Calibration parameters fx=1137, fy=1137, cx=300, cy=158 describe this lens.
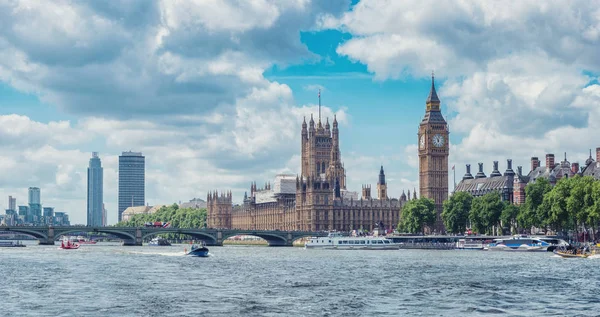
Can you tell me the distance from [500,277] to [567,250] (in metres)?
45.7

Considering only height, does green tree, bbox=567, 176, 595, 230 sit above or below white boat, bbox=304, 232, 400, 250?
above

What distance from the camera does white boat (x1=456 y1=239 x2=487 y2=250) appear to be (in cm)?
18302

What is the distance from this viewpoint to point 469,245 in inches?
7402

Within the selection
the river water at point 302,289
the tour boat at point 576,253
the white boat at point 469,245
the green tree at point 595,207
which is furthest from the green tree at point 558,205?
the river water at point 302,289

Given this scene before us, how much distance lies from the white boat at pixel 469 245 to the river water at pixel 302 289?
6594cm

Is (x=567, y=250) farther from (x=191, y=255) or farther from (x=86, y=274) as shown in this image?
(x=86, y=274)

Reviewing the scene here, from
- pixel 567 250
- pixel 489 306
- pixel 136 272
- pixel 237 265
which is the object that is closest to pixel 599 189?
pixel 567 250

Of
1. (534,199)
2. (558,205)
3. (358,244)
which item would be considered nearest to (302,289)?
(558,205)

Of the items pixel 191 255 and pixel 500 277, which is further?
pixel 191 255

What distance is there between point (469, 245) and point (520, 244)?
66.8 ft


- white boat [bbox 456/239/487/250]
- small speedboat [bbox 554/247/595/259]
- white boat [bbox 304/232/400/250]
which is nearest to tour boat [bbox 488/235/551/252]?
white boat [bbox 456/239/487/250]

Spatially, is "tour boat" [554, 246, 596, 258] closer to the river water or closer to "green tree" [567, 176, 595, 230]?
the river water

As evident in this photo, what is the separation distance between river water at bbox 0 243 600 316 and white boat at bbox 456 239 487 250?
65.9m

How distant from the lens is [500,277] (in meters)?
93.4
